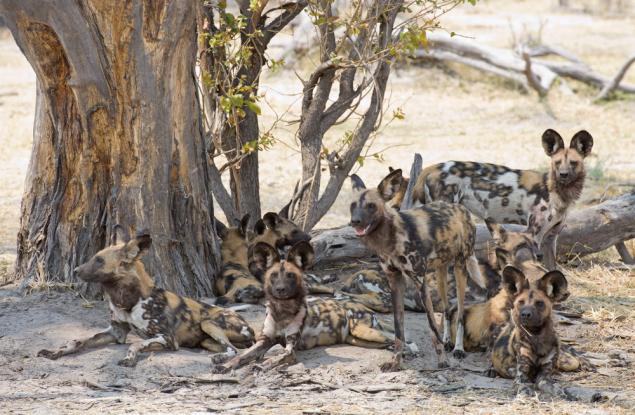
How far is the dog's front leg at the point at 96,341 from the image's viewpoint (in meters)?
4.89

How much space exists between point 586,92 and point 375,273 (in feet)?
26.5

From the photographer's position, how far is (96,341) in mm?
5035

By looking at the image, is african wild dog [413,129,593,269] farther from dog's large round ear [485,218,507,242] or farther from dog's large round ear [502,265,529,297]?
dog's large round ear [502,265,529,297]

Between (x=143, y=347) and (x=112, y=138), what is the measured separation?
1178 millimetres

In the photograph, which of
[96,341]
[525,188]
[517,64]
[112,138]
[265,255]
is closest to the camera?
[96,341]

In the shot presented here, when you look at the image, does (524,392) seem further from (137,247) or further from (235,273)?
(235,273)

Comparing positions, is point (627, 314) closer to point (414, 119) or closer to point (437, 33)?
point (414, 119)

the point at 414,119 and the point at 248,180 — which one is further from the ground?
the point at 414,119

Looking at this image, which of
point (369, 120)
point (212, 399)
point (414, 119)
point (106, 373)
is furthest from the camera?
point (414, 119)

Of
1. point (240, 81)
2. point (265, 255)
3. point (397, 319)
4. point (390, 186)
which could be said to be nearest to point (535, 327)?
point (397, 319)

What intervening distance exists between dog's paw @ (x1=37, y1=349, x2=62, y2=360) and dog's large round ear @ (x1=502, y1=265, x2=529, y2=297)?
2.09 meters

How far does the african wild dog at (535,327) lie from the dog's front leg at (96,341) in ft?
6.16

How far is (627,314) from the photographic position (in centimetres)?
588

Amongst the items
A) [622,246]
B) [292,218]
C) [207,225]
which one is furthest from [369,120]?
[622,246]
